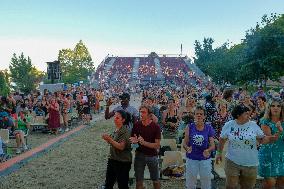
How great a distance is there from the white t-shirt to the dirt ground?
2.57 metres

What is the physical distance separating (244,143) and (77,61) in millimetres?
83647

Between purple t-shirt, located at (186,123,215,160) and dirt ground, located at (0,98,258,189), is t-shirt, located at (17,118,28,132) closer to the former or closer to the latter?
dirt ground, located at (0,98,258,189)

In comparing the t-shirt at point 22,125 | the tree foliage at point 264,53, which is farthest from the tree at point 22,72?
the t-shirt at point 22,125

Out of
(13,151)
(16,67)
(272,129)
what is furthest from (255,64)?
(16,67)

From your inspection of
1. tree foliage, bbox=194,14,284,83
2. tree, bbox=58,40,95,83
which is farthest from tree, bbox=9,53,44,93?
tree foliage, bbox=194,14,284,83

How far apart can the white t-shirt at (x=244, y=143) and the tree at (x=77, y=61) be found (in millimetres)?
80857

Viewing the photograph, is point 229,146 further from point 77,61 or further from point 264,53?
point 77,61

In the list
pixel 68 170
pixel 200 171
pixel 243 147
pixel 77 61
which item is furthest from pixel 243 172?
pixel 77 61

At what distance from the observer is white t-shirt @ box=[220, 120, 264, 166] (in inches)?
234

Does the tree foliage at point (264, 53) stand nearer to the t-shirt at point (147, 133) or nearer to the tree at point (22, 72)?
the t-shirt at point (147, 133)

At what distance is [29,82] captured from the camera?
79.9 metres

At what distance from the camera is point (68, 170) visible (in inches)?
404

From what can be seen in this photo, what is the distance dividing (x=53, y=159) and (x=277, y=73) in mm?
26940

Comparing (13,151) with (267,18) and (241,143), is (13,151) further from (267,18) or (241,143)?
(267,18)
